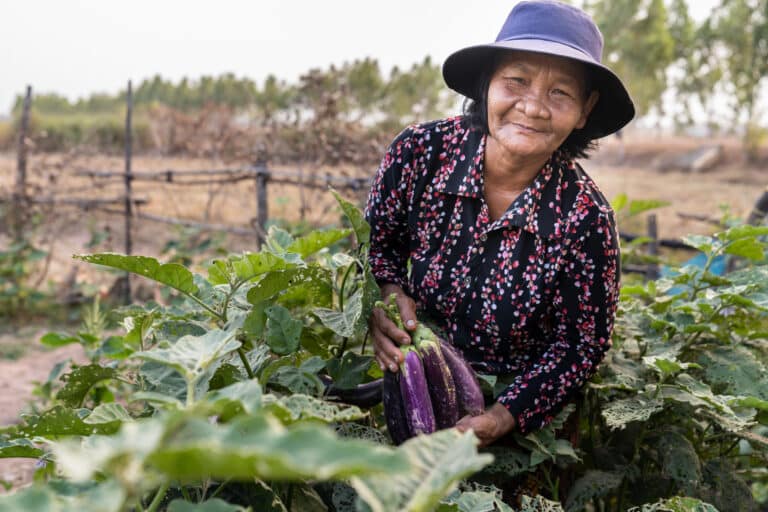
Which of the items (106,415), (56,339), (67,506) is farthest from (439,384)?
(56,339)

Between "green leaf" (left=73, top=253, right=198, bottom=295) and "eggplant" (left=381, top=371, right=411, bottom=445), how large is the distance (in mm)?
412

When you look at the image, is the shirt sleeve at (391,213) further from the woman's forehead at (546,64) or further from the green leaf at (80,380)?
the green leaf at (80,380)

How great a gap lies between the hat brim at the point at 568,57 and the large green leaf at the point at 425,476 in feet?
3.51

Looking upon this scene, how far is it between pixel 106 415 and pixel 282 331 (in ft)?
1.39

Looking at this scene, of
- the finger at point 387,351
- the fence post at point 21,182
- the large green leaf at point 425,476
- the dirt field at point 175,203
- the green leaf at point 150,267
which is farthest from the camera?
the fence post at point 21,182

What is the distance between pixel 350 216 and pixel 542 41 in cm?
58

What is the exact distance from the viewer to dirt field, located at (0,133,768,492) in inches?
213

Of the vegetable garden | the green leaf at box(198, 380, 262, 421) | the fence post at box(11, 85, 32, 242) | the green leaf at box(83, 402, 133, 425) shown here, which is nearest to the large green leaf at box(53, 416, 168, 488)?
the vegetable garden

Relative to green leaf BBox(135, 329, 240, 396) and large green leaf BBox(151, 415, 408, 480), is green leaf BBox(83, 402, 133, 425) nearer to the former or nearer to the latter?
green leaf BBox(135, 329, 240, 396)

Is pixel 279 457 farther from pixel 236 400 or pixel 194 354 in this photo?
pixel 194 354

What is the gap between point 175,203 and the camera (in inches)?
428

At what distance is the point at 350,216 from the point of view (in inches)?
58.6

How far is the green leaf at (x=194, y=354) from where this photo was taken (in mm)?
826

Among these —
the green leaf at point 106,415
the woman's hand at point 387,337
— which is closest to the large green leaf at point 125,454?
the green leaf at point 106,415
